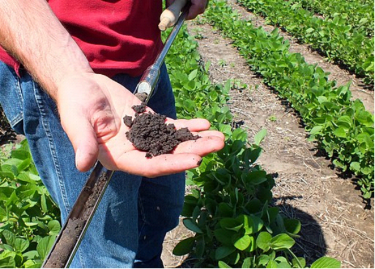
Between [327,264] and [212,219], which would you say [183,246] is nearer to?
[212,219]

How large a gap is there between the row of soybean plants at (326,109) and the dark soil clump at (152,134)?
1.92 meters

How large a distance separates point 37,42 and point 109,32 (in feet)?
0.85

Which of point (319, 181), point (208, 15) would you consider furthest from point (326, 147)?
point (208, 15)

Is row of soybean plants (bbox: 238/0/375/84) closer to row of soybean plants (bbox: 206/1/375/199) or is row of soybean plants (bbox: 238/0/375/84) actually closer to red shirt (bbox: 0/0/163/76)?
row of soybean plants (bbox: 206/1/375/199)

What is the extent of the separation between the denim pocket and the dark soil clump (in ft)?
1.14

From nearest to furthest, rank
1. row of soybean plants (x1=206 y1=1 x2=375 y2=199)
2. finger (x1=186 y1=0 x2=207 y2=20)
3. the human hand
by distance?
1. the human hand
2. finger (x1=186 y1=0 x2=207 y2=20)
3. row of soybean plants (x1=206 y1=1 x2=375 y2=199)

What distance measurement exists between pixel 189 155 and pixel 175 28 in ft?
2.75

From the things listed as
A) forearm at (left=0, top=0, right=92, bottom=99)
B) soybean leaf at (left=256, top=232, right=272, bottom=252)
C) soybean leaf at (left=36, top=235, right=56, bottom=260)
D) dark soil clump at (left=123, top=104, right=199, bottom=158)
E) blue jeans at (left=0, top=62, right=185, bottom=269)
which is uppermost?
forearm at (left=0, top=0, right=92, bottom=99)

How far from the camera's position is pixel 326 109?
3398 millimetres

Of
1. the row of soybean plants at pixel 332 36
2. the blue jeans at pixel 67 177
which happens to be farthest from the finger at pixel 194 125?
the row of soybean plants at pixel 332 36

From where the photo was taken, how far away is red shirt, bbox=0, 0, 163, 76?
1.34 meters

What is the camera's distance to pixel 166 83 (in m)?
1.79

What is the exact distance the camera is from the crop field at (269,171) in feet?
6.72

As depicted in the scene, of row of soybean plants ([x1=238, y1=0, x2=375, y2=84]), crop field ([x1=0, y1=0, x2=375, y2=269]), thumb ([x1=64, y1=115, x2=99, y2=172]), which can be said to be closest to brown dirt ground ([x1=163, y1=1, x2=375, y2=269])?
crop field ([x1=0, y1=0, x2=375, y2=269])
